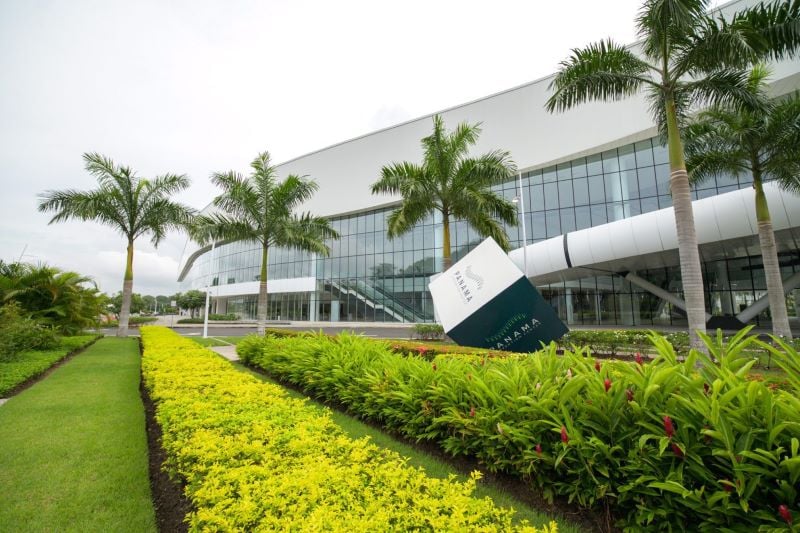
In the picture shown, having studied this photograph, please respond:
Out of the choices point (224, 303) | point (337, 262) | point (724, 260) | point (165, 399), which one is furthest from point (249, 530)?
point (224, 303)

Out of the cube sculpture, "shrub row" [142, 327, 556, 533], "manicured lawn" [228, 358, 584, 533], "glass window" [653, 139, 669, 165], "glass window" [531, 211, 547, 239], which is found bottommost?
"manicured lawn" [228, 358, 584, 533]

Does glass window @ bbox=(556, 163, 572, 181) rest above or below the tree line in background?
above

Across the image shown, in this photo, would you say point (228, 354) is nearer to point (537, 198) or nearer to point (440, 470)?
point (440, 470)

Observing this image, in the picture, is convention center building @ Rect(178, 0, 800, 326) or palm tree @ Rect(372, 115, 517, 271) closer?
palm tree @ Rect(372, 115, 517, 271)

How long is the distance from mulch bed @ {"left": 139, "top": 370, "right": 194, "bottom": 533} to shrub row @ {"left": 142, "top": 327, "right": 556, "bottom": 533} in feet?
0.74

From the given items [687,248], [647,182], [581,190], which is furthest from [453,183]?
[647,182]

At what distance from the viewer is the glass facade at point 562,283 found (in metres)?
25.0

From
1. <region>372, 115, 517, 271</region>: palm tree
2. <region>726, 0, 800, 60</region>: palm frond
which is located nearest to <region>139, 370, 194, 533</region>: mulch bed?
<region>372, 115, 517, 271</region>: palm tree

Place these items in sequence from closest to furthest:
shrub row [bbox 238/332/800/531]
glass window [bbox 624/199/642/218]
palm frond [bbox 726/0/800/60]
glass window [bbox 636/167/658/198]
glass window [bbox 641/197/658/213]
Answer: shrub row [bbox 238/332/800/531]
palm frond [bbox 726/0/800/60]
glass window [bbox 641/197/658/213]
glass window [bbox 636/167/658/198]
glass window [bbox 624/199/642/218]

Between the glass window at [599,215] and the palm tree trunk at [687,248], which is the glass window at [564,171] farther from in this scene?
the palm tree trunk at [687,248]

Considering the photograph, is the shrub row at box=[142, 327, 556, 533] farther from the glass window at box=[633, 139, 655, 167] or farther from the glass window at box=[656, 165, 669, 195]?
the glass window at box=[633, 139, 655, 167]

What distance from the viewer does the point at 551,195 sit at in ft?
103

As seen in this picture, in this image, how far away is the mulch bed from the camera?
2.95 metres

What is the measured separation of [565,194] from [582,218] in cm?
246
